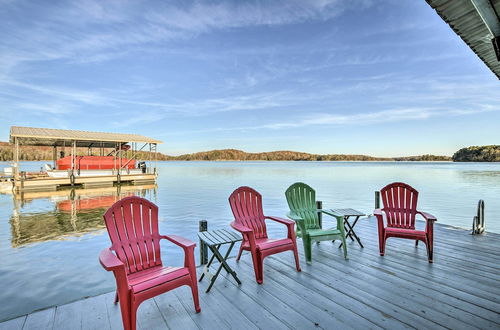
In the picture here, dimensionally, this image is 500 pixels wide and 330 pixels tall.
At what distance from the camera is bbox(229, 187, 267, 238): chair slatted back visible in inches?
129

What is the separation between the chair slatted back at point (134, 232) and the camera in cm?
225

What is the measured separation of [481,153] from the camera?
6544 cm

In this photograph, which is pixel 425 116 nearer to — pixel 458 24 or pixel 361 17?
pixel 361 17

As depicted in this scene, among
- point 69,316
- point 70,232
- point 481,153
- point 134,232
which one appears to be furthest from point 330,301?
point 481,153

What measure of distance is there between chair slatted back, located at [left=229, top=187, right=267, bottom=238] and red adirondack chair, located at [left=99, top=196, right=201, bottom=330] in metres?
1.02

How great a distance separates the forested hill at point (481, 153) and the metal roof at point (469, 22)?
8266cm

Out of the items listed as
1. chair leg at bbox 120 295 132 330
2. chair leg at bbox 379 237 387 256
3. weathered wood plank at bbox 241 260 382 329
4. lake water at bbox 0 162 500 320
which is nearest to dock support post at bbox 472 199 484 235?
chair leg at bbox 379 237 387 256

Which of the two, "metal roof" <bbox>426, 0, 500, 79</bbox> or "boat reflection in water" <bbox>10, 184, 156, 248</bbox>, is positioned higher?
"metal roof" <bbox>426, 0, 500, 79</bbox>

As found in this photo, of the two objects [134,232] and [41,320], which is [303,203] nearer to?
[134,232]

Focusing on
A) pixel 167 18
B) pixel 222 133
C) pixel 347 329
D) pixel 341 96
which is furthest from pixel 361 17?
pixel 222 133

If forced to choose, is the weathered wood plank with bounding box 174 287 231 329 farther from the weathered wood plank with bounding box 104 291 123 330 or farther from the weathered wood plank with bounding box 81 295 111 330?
the weathered wood plank with bounding box 81 295 111 330

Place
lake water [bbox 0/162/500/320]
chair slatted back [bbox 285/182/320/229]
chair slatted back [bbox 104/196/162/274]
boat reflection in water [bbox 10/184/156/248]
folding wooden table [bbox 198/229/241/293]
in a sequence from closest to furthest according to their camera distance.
Result: chair slatted back [bbox 104/196/162/274], folding wooden table [bbox 198/229/241/293], chair slatted back [bbox 285/182/320/229], lake water [bbox 0/162/500/320], boat reflection in water [bbox 10/184/156/248]

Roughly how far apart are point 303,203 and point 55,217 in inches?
400

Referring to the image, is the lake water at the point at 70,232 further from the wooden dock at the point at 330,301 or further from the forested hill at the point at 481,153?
the forested hill at the point at 481,153
